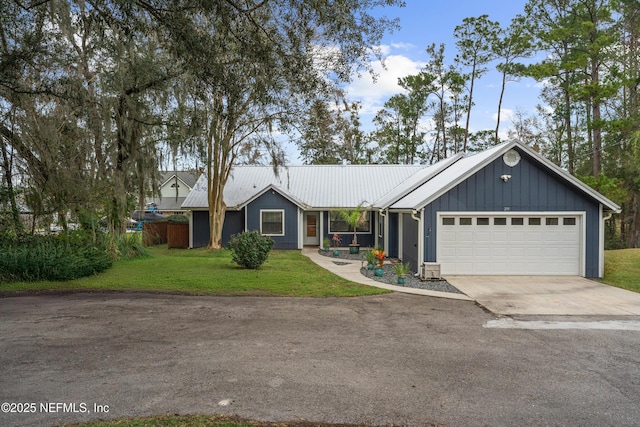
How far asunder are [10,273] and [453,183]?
12536mm

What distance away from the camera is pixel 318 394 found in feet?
14.9

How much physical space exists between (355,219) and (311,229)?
4636 millimetres

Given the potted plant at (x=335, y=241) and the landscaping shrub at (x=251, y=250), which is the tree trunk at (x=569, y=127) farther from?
the landscaping shrub at (x=251, y=250)

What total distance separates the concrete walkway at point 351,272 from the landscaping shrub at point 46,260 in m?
7.38

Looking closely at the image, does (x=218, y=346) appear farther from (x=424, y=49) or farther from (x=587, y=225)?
(x=424, y=49)

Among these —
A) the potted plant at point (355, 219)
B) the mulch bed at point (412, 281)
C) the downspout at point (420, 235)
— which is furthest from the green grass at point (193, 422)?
the potted plant at point (355, 219)

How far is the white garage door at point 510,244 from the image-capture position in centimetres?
1290

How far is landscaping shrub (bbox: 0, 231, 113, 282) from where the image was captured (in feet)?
36.8

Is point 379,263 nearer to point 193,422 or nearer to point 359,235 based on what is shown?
point 359,235

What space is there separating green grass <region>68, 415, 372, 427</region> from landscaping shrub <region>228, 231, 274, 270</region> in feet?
31.6

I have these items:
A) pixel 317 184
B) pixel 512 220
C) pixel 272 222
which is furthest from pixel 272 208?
pixel 512 220

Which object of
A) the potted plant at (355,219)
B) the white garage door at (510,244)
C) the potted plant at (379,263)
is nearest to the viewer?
the white garage door at (510,244)

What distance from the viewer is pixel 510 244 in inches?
514

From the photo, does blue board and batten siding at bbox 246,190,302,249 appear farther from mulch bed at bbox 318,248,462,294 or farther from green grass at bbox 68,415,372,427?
green grass at bbox 68,415,372,427
